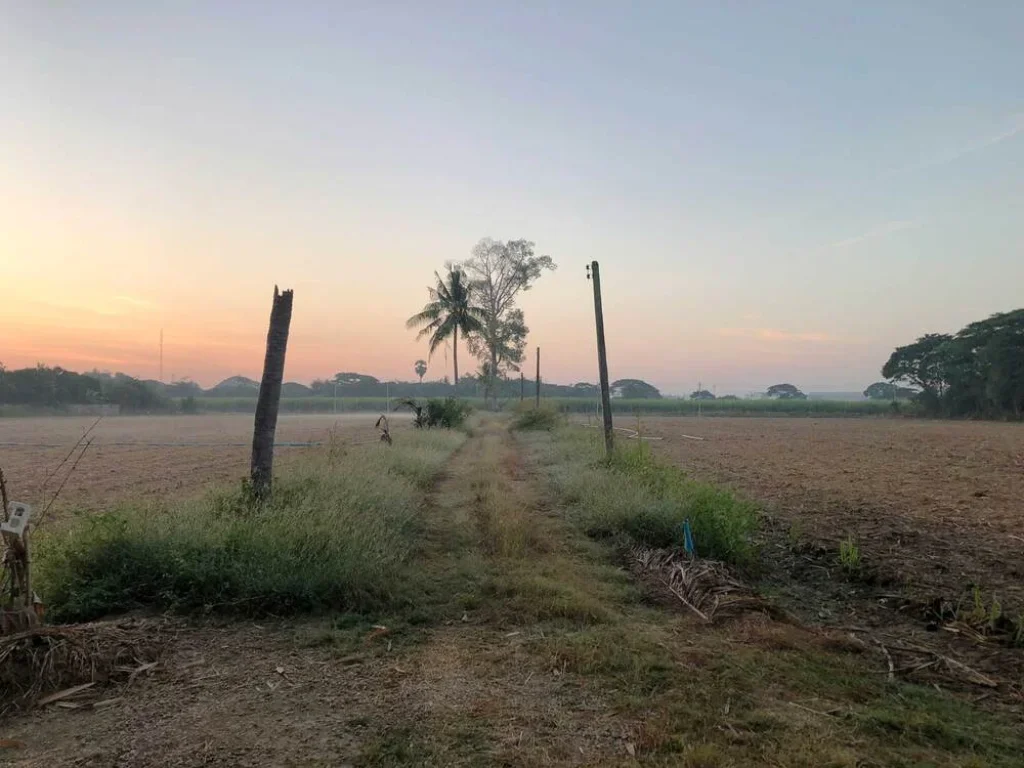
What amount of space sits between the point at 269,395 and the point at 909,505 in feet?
33.0

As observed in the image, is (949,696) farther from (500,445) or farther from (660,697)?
(500,445)

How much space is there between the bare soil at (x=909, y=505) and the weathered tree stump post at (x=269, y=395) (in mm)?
6653

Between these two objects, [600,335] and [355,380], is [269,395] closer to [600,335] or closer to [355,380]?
[600,335]

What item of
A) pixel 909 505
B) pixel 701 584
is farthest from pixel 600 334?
pixel 701 584

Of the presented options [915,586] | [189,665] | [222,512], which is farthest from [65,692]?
[915,586]

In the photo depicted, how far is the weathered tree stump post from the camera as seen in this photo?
25.9ft

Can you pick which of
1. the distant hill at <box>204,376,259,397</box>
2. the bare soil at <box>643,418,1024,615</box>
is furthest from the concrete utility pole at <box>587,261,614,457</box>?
the distant hill at <box>204,376,259,397</box>

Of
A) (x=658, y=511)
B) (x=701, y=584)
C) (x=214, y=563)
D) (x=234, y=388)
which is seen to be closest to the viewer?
(x=214, y=563)

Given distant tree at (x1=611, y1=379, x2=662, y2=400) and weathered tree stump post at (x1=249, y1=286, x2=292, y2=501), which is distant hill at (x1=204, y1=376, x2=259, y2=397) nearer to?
distant tree at (x1=611, y1=379, x2=662, y2=400)

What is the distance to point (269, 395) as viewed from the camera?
8141 millimetres

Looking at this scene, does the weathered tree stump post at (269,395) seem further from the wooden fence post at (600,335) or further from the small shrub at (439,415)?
the small shrub at (439,415)

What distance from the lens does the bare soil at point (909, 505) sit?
6.93 metres

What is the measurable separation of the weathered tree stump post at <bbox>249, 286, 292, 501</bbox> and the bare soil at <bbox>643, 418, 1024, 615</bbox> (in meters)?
6.65

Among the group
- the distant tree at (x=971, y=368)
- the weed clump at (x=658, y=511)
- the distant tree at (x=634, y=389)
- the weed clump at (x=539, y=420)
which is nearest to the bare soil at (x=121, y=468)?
the weed clump at (x=658, y=511)
